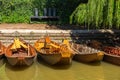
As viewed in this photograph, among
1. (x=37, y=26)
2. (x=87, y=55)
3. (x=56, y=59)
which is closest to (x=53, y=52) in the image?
(x=56, y=59)

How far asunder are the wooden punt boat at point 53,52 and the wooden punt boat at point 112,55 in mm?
1944

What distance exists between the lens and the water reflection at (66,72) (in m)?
15.0

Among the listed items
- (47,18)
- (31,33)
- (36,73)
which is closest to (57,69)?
(36,73)

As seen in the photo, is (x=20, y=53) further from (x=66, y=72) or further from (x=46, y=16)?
(x=46, y=16)

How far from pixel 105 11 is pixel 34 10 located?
10.1m

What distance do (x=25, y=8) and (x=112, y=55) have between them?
10948 mm

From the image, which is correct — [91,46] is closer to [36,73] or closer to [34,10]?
[36,73]

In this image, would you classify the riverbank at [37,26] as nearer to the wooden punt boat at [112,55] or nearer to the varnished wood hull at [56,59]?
the wooden punt boat at [112,55]

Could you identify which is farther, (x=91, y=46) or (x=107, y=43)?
(x=107, y=43)

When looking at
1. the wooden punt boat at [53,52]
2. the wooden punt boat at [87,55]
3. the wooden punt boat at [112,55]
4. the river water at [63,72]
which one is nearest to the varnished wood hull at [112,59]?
the wooden punt boat at [112,55]

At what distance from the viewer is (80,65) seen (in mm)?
16891

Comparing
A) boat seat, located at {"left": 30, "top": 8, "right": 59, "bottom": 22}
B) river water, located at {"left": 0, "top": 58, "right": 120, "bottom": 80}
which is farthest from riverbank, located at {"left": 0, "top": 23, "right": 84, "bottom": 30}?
river water, located at {"left": 0, "top": 58, "right": 120, "bottom": 80}

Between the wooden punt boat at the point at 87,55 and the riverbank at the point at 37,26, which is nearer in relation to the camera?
the wooden punt boat at the point at 87,55

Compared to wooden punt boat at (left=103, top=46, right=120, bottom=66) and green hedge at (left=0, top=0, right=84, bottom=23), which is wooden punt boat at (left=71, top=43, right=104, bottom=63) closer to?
wooden punt boat at (left=103, top=46, right=120, bottom=66)
